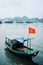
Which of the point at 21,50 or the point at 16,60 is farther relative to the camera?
the point at 21,50

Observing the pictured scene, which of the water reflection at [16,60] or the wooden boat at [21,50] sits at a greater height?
the wooden boat at [21,50]

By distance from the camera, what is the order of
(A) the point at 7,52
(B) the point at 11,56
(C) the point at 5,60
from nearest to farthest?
(C) the point at 5,60 < (B) the point at 11,56 < (A) the point at 7,52

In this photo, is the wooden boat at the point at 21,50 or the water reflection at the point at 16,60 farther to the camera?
the wooden boat at the point at 21,50

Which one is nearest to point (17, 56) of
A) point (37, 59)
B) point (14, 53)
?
point (14, 53)

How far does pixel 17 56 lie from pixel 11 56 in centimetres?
140

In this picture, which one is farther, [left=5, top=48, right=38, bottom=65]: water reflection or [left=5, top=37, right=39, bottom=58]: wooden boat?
[left=5, top=37, right=39, bottom=58]: wooden boat

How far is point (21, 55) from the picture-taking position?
3083cm

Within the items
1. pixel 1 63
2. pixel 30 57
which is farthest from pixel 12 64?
pixel 30 57

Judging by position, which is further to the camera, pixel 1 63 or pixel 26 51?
pixel 26 51

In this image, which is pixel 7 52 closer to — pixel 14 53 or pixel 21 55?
pixel 14 53

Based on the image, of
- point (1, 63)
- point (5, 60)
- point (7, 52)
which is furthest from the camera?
point (7, 52)

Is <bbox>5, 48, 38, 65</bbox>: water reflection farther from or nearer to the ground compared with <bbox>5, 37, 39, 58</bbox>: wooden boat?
nearer to the ground

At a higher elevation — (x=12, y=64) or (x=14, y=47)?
(x=14, y=47)

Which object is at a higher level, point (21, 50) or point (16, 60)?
point (21, 50)
